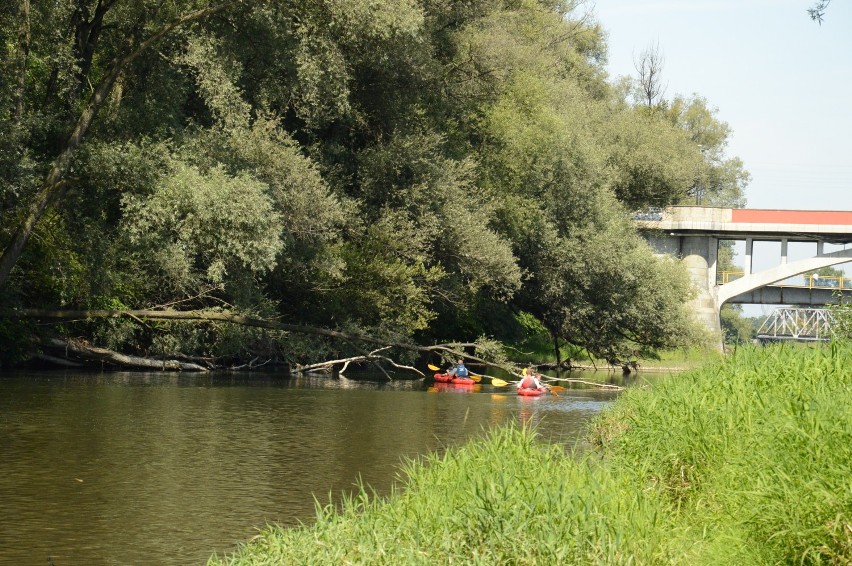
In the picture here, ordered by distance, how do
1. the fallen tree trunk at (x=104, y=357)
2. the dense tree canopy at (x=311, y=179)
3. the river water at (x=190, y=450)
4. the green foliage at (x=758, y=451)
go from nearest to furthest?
the green foliage at (x=758, y=451), the river water at (x=190, y=450), the dense tree canopy at (x=311, y=179), the fallen tree trunk at (x=104, y=357)

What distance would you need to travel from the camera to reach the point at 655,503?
8867 mm

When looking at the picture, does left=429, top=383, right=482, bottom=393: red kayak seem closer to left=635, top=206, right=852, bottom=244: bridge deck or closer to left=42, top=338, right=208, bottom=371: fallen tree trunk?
left=42, top=338, right=208, bottom=371: fallen tree trunk

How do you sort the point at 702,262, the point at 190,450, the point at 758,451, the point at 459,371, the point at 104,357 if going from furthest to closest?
1. the point at 702,262
2. the point at 459,371
3. the point at 104,357
4. the point at 190,450
5. the point at 758,451

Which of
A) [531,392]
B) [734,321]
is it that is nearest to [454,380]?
[531,392]

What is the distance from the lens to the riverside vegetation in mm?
7219

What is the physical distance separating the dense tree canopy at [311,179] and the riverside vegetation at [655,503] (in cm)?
1451

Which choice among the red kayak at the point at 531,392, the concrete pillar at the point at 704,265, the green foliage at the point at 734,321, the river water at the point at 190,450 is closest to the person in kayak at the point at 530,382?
the red kayak at the point at 531,392

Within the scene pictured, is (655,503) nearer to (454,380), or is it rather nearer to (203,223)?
(203,223)

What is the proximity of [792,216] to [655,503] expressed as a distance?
4757cm

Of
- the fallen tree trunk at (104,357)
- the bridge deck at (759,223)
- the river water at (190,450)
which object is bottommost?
the river water at (190,450)

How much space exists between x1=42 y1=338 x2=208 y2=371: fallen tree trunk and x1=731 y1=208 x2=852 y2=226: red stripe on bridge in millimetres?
33260

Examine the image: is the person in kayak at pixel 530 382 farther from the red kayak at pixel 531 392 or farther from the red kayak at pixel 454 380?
the red kayak at pixel 454 380

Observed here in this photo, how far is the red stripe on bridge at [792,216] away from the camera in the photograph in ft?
172

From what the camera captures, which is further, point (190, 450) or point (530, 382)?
point (530, 382)
